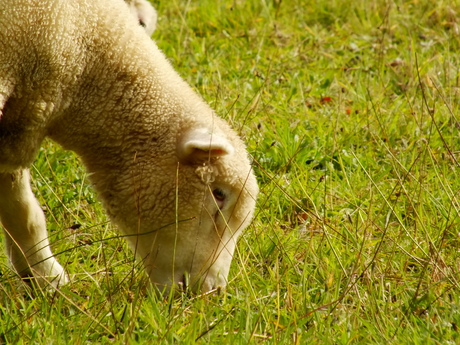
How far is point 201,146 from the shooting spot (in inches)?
137

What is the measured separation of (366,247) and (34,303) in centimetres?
164

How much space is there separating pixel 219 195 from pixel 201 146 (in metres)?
0.33

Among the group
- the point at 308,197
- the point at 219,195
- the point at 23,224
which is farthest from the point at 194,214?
the point at 23,224

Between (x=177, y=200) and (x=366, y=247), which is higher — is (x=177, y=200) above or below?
above

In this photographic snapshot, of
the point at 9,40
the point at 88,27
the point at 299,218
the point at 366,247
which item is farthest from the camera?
the point at 299,218

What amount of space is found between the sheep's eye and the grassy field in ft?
1.23

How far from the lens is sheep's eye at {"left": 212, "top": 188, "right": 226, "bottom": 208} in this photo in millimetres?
3699

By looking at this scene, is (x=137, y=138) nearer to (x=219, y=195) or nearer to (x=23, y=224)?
(x=219, y=195)

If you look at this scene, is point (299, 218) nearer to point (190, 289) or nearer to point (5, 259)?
point (190, 289)

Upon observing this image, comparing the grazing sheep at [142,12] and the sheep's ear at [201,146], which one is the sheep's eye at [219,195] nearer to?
the sheep's ear at [201,146]

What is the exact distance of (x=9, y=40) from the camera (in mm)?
3350

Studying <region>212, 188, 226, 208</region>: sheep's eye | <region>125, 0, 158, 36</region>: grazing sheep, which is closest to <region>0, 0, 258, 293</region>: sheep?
<region>212, 188, 226, 208</region>: sheep's eye

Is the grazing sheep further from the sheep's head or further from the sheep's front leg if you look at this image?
the sheep's head

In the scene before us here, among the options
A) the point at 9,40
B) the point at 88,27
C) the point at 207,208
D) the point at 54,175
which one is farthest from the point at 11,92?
the point at 54,175
